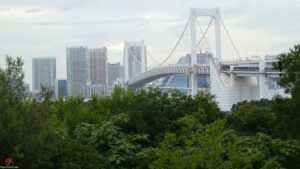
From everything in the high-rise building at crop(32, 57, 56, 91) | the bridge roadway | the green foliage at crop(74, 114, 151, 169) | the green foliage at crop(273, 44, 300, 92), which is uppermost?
the high-rise building at crop(32, 57, 56, 91)

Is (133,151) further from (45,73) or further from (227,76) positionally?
(45,73)

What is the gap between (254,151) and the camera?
9.68 metres

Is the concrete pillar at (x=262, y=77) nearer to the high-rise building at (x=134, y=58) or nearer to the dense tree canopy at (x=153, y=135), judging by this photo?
the high-rise building at (x=134, y=58)

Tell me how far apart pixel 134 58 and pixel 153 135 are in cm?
6010

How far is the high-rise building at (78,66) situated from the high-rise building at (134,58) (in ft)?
28.6

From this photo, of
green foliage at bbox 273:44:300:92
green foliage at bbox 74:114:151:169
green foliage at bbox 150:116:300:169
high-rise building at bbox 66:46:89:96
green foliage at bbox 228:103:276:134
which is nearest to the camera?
green foliage at bbox 150:116:300:169

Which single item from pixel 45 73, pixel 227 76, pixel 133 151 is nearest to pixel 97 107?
pixel 133 151

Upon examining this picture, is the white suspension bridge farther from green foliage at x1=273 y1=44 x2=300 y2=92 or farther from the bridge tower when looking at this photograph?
green foliage at x1=273 y1=44 x2=300 y2=92

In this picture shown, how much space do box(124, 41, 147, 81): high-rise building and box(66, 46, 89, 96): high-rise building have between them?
872cm

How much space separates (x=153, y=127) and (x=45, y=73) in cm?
6508

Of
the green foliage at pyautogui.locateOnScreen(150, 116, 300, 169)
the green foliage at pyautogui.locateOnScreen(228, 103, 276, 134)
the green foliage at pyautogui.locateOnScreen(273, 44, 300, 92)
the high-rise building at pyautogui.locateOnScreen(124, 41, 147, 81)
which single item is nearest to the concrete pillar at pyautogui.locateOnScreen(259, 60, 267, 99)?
the high-rise building at pyautogui.locateOnScreen(124, 41, 147, 81)

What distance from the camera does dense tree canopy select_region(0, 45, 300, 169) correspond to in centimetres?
801

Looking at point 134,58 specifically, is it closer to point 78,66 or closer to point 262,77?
point 78,66

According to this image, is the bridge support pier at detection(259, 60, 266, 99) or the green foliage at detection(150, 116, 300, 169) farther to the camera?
the bridge support pier at detection(259, 60, 266, 99)
